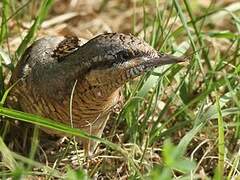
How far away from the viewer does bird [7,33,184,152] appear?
2791 mm

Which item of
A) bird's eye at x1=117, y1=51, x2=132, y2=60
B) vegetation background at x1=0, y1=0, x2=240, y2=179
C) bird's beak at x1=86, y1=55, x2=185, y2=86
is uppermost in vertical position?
bird's eye at x1=117, y1=51, x2=132, y2=60

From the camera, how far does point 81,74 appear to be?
9.61ft

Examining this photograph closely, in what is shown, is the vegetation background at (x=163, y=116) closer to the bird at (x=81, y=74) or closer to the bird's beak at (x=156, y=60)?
the bird at (x=81, y=74)

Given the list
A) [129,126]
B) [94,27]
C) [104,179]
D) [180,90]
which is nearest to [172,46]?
[180,90]

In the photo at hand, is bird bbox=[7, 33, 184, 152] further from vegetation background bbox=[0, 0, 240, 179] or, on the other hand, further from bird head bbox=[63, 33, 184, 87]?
vegetation background bbox=[0, 0, 240, 179]

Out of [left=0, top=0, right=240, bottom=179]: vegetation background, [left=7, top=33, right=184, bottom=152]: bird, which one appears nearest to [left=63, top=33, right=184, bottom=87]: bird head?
[left=7, top=33, right=184, bottom=152]: bird

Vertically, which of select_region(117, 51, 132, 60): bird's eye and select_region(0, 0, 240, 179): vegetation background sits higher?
select_region(117, 51, 132, 60): bird's eye

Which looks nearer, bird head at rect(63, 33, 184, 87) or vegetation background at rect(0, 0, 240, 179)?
bird head at rect(63, 33, 184, 87)

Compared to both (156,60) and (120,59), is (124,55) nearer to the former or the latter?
(120,59)

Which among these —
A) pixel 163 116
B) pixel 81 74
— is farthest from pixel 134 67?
pixel 163 116

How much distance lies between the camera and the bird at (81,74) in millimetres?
2791

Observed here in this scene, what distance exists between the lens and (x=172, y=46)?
3.66 metres

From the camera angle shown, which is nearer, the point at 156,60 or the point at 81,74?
the point at 156,60

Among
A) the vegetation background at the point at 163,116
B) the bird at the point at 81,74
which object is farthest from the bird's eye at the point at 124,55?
the vegetation background at the point at 163,116
